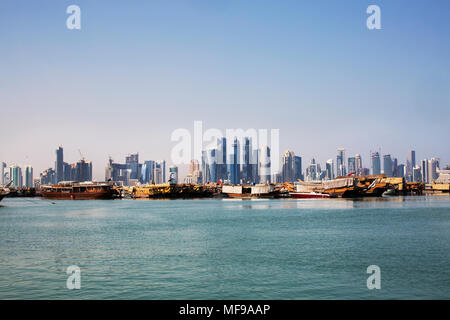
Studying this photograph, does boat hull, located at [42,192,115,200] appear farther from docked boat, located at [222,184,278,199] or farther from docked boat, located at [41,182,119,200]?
docked boat, located at [222,184,278,199]

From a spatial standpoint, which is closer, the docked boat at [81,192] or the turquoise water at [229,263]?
the turquoise water at [229,263]

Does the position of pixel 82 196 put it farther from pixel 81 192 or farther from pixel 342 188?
pixel 342 188

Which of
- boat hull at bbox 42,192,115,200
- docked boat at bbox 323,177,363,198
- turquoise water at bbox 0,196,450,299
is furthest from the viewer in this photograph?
boat hull at bbox 42,192,115,200

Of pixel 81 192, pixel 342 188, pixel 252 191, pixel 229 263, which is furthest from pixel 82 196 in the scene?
pixel 229 263

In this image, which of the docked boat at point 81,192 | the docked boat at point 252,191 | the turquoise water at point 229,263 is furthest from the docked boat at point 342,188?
the turquoise water at point 229,263

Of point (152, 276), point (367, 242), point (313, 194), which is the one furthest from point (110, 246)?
point (313, 194)

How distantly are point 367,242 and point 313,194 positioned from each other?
11439 centimetres

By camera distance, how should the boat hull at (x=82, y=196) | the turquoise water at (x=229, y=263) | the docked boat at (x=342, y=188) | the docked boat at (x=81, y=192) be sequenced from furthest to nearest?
the docked boat at (x=81, y=192), the boat hull at (x=82, y=196), the docked boat at (x=342, y=188), the turquoise water at (x=229, y=263)

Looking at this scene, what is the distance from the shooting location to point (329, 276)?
24875 millimetres

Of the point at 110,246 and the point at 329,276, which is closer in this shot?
the point at 329,276

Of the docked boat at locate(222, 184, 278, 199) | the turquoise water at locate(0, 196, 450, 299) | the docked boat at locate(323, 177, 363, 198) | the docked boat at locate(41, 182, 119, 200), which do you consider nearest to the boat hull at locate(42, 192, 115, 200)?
the docked boat at locate(41, 182, 119, 200)

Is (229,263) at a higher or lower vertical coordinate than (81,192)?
higher

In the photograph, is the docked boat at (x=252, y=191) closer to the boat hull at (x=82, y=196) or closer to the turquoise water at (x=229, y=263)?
the boat hull at (x=82, y=196)
